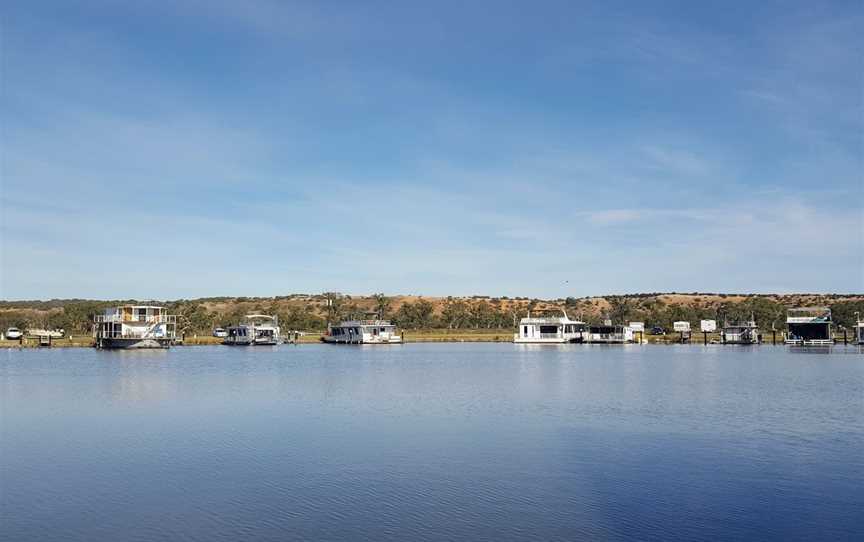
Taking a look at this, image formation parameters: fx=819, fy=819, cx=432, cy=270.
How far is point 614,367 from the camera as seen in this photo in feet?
234

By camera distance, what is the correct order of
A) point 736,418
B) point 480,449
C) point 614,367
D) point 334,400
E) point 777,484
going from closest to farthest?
point 777,484 → point 480,449 → point 736,418 → point 334,400 → point 614,367

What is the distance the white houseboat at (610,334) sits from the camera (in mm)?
133625

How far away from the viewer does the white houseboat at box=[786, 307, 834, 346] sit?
11688 cm

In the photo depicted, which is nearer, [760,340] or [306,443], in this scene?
[306,443]

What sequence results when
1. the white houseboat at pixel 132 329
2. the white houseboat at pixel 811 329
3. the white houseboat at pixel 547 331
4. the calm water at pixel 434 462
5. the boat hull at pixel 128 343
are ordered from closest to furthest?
the calm water at pixel 434 462, the boat hull at pixel 128 343, the white houseboat at pixel 132 329, the white houseboat at pixel 811 329, the white houseboat at pixel 547 331

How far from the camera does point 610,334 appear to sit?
136750 millimetres

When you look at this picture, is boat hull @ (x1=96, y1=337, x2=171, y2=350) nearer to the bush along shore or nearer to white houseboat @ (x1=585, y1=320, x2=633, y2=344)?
the bush along shore

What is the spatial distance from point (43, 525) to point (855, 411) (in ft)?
112

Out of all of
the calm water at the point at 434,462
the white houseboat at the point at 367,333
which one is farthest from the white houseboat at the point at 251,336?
the calm water at the point at 434,462

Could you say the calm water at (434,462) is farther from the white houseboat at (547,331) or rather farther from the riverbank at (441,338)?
the white houseboat at (547,331)

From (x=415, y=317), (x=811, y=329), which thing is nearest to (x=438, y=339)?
(x=415, y=317)

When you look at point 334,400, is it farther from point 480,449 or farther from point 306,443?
point 480,449

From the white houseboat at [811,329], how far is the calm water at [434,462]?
73041 millimetres

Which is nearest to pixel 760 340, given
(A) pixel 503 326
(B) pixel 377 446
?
(A) pixel 503 326
